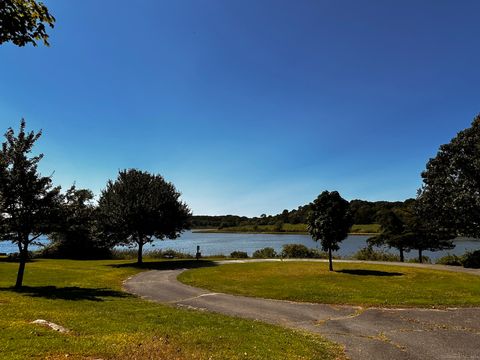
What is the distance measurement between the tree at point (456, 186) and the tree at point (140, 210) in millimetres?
25851

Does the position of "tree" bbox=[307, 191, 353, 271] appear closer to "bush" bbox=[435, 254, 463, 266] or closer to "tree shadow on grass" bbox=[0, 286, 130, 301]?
"bush" bbox=[435, 254, 463, 266]

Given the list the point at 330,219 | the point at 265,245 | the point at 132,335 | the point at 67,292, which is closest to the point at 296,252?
the point at 330,219

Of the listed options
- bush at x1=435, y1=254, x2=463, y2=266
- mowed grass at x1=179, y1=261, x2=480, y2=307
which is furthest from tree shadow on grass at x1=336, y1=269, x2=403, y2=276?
bush at x1=435, y1=254, x2=463, y2=266

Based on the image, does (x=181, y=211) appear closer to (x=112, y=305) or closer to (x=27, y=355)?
(x=112, y=305)

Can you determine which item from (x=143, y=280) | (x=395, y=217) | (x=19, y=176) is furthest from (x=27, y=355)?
(x=395, y=217)

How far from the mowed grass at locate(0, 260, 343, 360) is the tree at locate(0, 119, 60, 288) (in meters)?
5.12

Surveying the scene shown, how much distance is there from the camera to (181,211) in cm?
4222

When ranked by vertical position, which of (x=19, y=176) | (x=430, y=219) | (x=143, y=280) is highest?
(x=19, y=176)

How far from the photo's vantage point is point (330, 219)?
30.8 meters

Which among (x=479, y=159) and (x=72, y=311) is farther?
(x=479, y=159)

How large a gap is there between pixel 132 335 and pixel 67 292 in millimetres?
11794

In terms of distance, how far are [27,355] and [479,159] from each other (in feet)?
115

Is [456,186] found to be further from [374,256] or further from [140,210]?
[140,210]

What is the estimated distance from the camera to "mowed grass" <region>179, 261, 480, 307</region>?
738 inches
